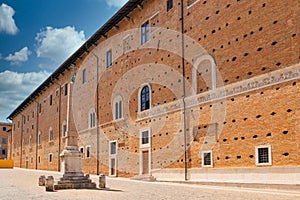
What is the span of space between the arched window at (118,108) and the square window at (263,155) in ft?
41.0

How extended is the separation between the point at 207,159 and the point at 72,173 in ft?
19.9

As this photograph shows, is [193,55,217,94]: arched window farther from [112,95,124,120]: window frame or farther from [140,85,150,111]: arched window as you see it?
[112,95,124,120]: window frame

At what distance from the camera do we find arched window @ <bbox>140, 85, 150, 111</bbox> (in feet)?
70.9

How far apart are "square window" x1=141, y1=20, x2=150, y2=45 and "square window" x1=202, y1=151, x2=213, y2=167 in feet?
28.6

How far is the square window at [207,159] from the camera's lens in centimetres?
1612

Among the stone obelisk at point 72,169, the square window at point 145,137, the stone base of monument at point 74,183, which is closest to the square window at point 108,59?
the square window at point 145,137

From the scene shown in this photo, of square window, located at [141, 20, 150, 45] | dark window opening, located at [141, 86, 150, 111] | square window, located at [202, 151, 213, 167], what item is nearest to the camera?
square window, located at [202, 151, 213, 167]

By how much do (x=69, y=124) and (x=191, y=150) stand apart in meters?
5.97

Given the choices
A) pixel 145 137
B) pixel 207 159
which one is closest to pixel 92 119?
pixel 145 137

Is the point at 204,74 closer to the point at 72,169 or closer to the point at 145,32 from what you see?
the point at 145,32

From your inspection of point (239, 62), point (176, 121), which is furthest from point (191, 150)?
point (239, 62)


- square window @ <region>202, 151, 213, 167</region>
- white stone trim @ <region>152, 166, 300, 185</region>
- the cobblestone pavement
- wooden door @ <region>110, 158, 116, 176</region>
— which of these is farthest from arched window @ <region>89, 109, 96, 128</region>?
the cobblestone pavement

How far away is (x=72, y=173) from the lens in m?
14.1

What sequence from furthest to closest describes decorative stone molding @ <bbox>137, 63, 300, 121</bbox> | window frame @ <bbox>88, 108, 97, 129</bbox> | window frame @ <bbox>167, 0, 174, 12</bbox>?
window frame @ <bbox>88, 108, 97, 129</bbox> < window frame @ <bbox>167, 0, 174, 12</bbox> < decorative stone molding @ <bbox>137, 63, 300, 121</bbox>
